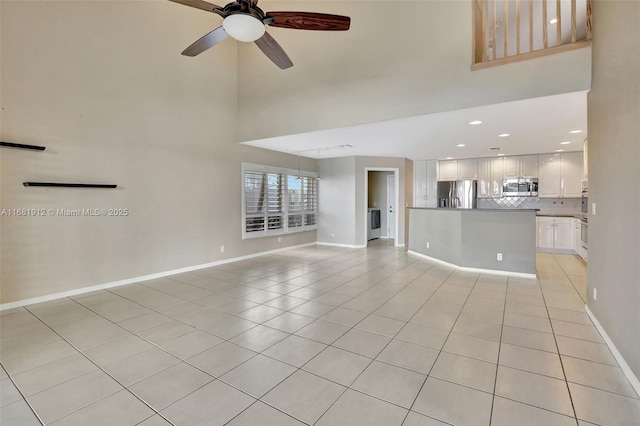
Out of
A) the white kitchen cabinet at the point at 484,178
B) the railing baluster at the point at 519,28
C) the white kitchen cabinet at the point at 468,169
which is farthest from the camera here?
the white kitchen cabinet at the point at 468,169

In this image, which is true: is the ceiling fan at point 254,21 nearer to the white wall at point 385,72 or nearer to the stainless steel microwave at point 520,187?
the white wall at point 385,72

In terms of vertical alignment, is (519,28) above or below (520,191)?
above

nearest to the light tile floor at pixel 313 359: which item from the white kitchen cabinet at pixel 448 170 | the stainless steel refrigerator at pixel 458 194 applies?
the stainless steel refrigerator at pixel 458 194

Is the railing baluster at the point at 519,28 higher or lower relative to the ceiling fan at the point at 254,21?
higher

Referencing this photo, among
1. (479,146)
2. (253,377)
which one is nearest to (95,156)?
(253,377)

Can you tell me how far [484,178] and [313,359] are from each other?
7057mm

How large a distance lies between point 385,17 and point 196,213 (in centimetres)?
435

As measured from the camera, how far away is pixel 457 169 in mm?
7824

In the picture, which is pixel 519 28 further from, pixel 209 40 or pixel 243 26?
pixel 209 40

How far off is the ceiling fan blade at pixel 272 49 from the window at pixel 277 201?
3.25 metres

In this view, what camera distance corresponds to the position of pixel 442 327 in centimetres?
281

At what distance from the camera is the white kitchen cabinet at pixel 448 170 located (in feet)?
25.7

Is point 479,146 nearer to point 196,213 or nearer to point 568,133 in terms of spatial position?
point 568,133

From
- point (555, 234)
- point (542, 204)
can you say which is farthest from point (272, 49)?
point (542, 204)
